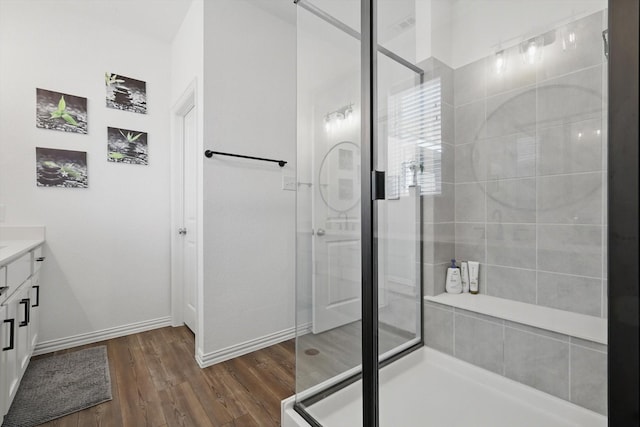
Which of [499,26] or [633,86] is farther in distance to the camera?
[499,26]

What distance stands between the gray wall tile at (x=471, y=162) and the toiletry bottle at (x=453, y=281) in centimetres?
36

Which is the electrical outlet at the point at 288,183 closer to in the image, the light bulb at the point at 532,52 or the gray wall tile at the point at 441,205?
the gray wall tile at the point at 441,205

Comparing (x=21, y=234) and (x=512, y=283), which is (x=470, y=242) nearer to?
(x=512, y=283)

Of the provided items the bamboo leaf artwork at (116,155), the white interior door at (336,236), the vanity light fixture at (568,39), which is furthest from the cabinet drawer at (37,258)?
the vanity light fixture at (568,39)

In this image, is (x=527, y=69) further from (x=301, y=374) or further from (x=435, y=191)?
(x=301, y=374)

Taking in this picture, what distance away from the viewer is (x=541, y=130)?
1.06 meters

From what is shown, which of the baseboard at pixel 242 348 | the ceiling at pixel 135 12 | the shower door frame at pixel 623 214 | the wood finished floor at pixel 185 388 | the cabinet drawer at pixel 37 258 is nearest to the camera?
the shower door frame at pixel 623 214

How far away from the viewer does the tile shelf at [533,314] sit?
2.90 feet

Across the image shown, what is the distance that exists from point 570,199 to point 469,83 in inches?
23.6

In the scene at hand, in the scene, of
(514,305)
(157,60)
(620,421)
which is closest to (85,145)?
(157,60)

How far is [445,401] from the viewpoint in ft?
4.07

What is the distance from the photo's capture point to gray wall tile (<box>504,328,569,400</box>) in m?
1.02

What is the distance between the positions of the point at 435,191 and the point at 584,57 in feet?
2.04

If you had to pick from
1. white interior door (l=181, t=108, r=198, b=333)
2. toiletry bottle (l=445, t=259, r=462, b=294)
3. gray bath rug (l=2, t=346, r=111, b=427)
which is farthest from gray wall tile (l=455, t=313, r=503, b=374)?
white interior door (l=181, t=108, r=198, b=333)
